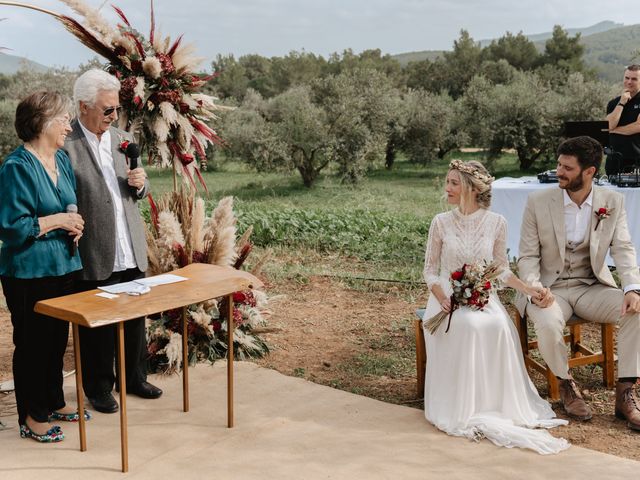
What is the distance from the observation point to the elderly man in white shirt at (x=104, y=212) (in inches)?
157

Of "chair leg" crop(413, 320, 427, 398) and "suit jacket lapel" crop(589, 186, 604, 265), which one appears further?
"suit jacket lapel" crop(589, 186, 604, 265)

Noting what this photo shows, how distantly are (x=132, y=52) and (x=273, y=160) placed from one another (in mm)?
13228

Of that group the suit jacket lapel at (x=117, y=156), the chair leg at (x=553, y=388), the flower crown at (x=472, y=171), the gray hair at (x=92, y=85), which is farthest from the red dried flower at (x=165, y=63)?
the chair leg at (x=553, y=388)

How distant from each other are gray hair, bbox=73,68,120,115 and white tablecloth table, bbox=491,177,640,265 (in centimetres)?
422

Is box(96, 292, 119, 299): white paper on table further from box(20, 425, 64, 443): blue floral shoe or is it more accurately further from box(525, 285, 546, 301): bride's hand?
box(525, 285, 546, 301): bride's hand

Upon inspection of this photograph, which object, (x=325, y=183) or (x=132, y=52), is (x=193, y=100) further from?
(x=325, y=183)

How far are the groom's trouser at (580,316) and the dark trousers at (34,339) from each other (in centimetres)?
286

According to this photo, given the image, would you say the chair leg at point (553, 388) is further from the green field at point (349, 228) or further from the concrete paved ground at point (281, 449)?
the green field at point (349, 228)

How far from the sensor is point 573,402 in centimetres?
426

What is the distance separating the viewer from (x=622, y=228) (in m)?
4.71

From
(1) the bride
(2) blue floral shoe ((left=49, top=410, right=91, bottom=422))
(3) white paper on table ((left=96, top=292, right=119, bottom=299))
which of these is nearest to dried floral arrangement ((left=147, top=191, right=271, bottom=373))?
(2) blue floral shoe ((left=49, top=410, right=91, bottom=422))

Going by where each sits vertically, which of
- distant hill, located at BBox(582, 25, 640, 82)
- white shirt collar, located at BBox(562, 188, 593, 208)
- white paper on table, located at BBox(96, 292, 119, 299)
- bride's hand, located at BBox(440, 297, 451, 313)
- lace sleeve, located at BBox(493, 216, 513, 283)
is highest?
distant hill, located at BBox(582, 25, 640, 82)

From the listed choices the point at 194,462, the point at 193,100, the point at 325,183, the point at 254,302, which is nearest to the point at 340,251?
the point at 254,302

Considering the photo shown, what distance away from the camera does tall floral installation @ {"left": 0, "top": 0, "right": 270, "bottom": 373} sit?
4840 millimetres
